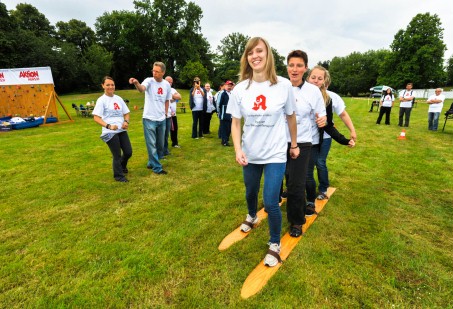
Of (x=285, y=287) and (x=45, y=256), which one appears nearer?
(x=285, y=287)

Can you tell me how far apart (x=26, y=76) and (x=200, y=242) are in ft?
54.4

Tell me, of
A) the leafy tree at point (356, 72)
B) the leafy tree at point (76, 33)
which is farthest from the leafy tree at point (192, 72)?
the leafy tree at point (356, 72)

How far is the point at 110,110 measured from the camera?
195 inches

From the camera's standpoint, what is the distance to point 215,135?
10859 millimetres

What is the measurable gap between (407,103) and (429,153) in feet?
19.1

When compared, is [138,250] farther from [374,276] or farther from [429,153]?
[429,153]

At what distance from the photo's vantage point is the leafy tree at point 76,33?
56094 millimetres

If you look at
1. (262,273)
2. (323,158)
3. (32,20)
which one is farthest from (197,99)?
(32,20)

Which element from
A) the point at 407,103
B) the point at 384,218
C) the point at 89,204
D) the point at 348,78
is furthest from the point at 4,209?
the point at 348,78

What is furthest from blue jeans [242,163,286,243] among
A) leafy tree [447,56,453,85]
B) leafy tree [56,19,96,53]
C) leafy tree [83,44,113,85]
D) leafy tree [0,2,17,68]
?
leafy tree [447,56,453,85]

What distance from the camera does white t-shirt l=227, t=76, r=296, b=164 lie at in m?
2.52

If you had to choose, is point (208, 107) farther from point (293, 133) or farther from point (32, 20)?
point (32, 20)

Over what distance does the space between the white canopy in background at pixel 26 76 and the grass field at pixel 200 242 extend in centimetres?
1077

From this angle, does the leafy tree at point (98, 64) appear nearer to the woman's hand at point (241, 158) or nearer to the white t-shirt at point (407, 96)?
the white t-shirt at point (407, 96)
